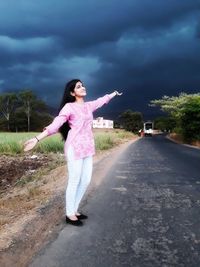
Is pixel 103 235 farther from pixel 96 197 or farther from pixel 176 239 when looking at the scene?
pixel 96 197

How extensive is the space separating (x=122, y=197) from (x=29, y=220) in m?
2.62

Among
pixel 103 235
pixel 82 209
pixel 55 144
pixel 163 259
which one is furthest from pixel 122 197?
pixel 55 144

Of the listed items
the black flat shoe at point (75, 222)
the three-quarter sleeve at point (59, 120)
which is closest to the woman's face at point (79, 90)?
the three-quarter sleeve at point (59, 120)

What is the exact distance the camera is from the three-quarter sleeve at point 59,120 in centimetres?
712

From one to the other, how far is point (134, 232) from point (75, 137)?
5.15ft

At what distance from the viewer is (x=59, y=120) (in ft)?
23.8

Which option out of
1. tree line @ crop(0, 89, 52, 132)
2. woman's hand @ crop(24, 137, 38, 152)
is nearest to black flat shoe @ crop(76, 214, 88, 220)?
woman's hand @ crop(24, 137, 38, 152)

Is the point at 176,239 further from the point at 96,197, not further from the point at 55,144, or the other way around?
the point at 55,144

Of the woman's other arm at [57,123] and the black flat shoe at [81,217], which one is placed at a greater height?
the woman's other arm at [57,123]

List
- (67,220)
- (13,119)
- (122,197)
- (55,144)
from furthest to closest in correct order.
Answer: (13,119), (55,144), (122,197), (67,220)

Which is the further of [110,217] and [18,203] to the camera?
[18,203]

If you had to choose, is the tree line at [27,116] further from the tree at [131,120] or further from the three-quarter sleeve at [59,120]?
the three-quarter sleeve at [59,120]

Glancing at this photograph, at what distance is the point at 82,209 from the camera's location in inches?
342

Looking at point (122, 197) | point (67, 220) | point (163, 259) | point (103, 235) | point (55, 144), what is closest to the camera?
point (163, 259)
